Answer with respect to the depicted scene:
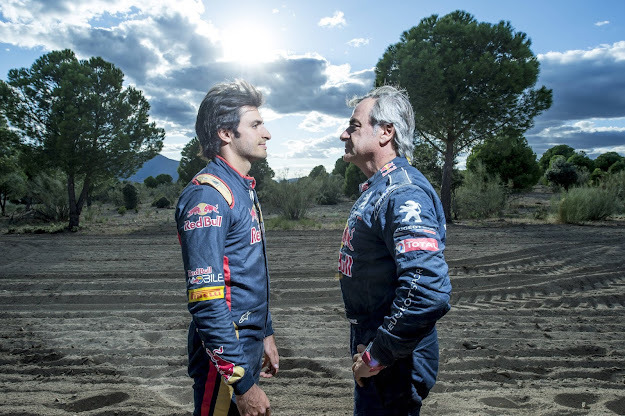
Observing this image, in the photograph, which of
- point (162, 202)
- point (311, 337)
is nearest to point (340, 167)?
point (162, 202)

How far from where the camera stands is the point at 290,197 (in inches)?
698

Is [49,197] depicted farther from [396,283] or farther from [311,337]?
[396,283]

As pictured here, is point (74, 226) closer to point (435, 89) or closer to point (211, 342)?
point (435, 89)

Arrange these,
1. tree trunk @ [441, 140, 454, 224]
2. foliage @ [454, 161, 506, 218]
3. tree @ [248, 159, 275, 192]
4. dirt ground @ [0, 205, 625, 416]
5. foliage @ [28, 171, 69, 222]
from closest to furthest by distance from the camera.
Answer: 1. dirt ground @ [0, 205, 625, 416]
2. tree trunk @ [441, 140, 454, 224]
3. foliage @ [454, 161, 506, 218]
4. foliage @ [28, 171, 69, 222]
5. tree @ [248, 159, 275, 192]

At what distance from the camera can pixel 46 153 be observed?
53.3 feet

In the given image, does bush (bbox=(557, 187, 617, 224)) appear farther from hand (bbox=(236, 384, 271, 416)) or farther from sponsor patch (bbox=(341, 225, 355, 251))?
hand (bbox=(236, 384, 271, 416))

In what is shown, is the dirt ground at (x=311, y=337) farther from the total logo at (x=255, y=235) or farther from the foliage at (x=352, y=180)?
the foliage at (x=352, y=180)

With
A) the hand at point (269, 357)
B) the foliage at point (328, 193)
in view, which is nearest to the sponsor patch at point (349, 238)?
the hand at point (269, 357)

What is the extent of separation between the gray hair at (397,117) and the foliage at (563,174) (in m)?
30.4

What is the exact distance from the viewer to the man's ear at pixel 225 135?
2137mm

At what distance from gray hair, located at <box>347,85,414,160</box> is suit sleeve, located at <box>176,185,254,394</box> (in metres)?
0.86

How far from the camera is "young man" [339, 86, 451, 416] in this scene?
1.64 meters

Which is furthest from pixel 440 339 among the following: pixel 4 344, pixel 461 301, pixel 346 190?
pixel 346 190

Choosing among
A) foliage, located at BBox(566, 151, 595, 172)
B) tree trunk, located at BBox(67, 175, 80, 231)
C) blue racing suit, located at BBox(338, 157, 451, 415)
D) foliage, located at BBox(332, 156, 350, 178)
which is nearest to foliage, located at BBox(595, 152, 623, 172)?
foliage, located at BBox(566, 151, 595, 172)
